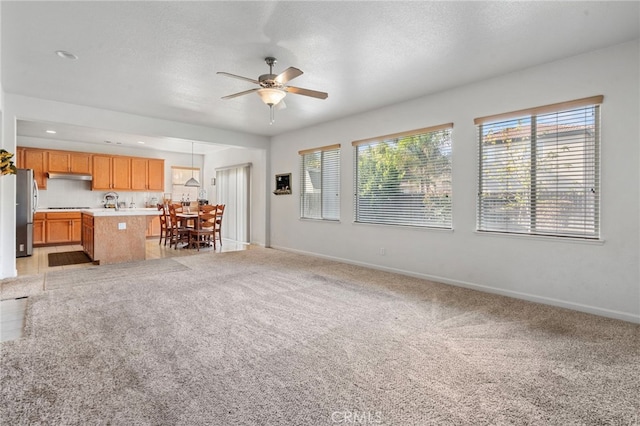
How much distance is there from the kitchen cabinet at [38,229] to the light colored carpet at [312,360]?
16.2 feet

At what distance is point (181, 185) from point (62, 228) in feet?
10.6

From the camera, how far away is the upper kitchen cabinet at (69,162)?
307 inches

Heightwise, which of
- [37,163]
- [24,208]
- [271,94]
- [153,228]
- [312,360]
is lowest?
[312,360]

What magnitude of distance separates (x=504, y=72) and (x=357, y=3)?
7.52ft

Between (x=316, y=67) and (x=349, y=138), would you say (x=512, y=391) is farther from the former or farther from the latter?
(x=349, y=138)

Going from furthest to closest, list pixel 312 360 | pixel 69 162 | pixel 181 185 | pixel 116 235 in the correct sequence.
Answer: pixel 181 185 → pixel 69 162 → pixel 116 235 → pixel 312 360

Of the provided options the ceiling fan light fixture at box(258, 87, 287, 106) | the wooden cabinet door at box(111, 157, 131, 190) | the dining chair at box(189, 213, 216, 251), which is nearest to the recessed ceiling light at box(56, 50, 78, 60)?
the ceiling fan light fixture at box(258, 87, 287, 106)

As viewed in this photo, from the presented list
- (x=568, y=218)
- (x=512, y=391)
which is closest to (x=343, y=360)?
(x=512, y=391)

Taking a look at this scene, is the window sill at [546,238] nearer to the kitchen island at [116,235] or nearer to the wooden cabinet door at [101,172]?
the kitchen island at [116,235]

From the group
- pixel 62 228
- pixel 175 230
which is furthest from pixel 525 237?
pixel 62 228

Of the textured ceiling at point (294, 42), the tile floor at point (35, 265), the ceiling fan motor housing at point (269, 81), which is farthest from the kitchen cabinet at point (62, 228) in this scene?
the ceiling fan motor housing at point (269, 81)

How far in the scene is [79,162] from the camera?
26.6 feet

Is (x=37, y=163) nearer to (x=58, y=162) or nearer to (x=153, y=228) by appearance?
(x=58, y=162)

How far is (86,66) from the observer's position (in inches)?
143
